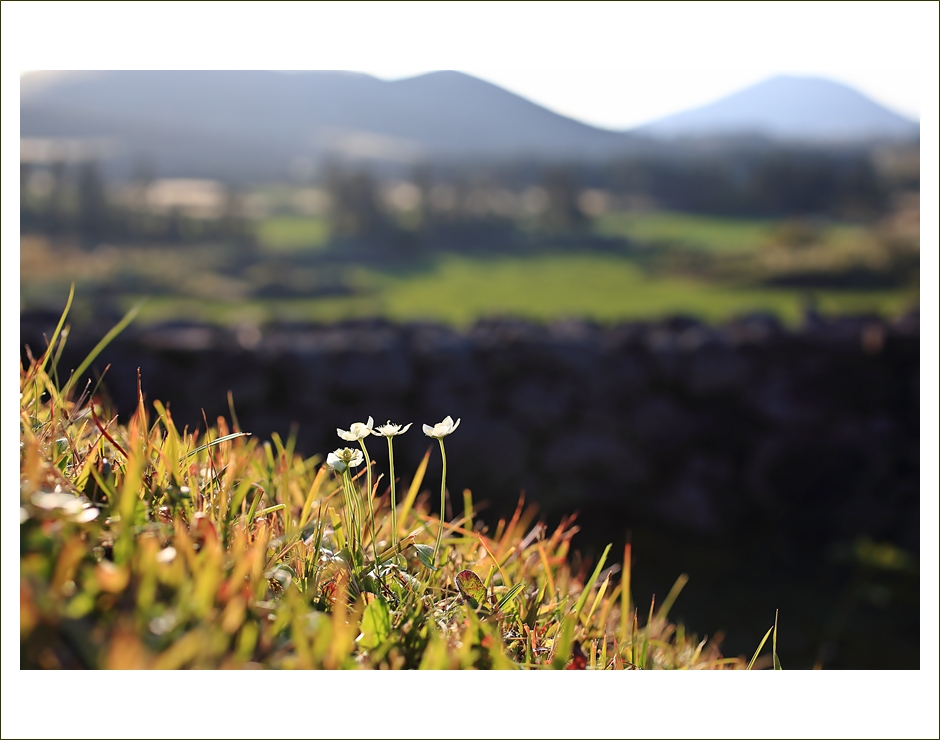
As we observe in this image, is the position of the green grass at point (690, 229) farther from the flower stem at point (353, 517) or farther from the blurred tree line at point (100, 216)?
the flower stem at point (353, 517)

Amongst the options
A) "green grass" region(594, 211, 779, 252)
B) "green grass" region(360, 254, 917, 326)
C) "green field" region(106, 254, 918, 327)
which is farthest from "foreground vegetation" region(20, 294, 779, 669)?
"green grass" region(594, 211, 779, 252)

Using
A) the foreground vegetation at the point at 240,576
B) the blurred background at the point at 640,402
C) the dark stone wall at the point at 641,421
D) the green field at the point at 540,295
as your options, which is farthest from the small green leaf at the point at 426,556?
the green field at the point at 540,295

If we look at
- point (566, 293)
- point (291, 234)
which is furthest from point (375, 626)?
point (291, 234)

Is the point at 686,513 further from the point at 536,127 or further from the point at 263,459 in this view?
the point at 536,127

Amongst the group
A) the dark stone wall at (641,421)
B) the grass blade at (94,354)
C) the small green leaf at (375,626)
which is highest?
the grass blade at (94,354)

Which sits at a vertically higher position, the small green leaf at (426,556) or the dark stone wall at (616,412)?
the small green leaf at (426,556)

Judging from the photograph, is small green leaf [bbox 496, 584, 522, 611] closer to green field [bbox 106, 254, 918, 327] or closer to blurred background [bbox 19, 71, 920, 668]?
blurred background [bbox 19, 71, 920, 668]

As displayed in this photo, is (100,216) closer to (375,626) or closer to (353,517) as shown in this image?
(353,517)
